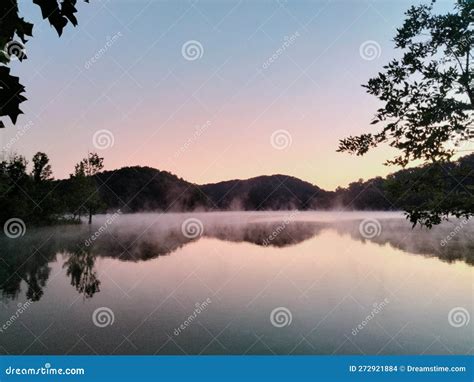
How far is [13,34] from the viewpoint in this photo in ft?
9.46

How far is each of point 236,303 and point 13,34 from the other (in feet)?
48.2

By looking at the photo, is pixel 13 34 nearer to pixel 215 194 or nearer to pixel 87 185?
pixel 87 185

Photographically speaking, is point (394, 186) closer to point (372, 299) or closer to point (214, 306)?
point (214, 306)

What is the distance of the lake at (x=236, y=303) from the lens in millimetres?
11766

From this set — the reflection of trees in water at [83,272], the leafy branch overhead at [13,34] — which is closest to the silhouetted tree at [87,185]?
the reflection of trees in water at [83,272]

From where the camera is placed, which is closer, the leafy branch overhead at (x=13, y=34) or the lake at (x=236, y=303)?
the leafy branch overhead at (x=13, y=34)

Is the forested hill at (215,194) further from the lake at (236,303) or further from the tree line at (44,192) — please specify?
the lake at (236,303)

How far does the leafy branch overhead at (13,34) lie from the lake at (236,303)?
9.72m

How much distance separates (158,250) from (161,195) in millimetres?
109944

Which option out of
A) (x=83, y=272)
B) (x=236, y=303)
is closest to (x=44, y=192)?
(x=83, y=272)

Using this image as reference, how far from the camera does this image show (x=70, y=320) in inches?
538

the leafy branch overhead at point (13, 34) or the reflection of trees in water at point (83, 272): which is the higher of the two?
the leafy branch overhead at point (13, 34)

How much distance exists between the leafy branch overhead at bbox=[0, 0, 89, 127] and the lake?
972 cm

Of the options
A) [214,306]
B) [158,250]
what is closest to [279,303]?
[214,306]
